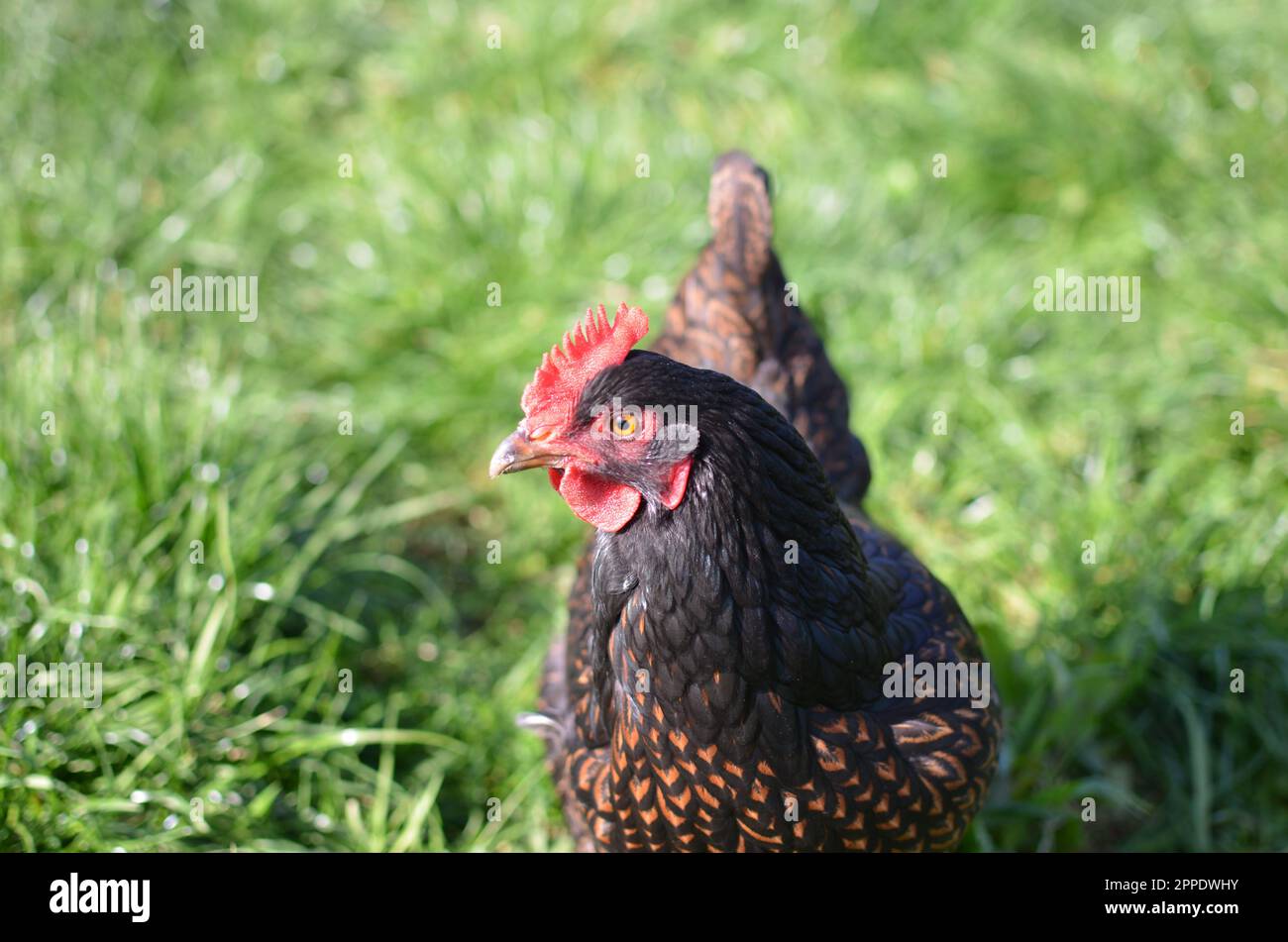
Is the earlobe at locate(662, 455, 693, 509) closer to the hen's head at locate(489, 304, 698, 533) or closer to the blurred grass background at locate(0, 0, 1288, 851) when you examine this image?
the hen's head at locate(489, 304, 698, 533)

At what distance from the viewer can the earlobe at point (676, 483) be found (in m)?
1.94

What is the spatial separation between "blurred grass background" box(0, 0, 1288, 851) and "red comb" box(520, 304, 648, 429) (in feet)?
4.31

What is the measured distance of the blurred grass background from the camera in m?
3.03

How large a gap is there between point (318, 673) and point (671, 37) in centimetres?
341

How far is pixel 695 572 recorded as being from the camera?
196cm

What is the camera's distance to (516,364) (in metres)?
4.10

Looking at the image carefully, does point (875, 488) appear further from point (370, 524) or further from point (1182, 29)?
point (1182, 29)
